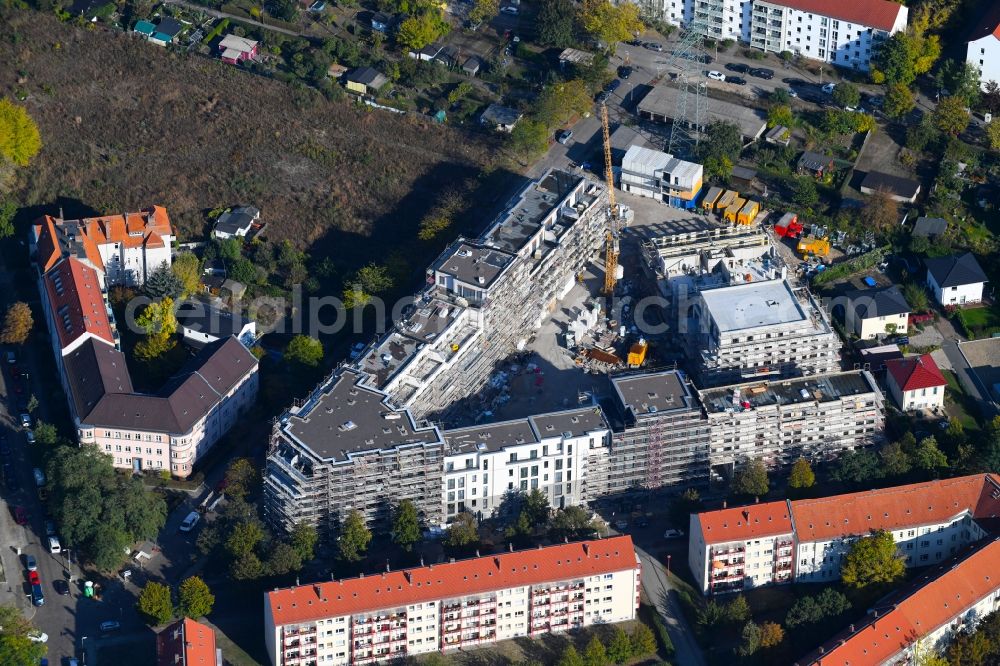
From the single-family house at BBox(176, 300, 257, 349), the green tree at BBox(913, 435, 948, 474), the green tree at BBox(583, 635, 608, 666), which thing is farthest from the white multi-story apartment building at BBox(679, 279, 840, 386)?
the single-family house at BBox(176, 300, 257, 349)

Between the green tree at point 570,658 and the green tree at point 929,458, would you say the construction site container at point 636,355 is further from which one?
the green tree at point 570,658

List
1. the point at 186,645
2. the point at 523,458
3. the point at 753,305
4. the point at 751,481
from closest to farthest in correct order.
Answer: the point at 186,645, the point at 523,458, the point at 751,481, the point at 753,305

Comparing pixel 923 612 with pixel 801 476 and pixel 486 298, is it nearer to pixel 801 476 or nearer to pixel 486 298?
pixel 801 476

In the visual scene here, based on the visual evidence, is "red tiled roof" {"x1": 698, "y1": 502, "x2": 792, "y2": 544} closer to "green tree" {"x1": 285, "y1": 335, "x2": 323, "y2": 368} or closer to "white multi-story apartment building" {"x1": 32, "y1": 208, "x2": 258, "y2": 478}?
"green tree" {"x1": 285, "y1": 335, "x2": 323, "y2": 368}

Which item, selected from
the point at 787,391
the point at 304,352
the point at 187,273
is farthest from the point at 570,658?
the point at 187,273

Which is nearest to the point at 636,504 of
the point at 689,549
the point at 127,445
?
the point at 689,549

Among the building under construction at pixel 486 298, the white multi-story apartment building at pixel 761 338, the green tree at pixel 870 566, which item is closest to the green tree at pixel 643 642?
the green tree at pixel 870 566
